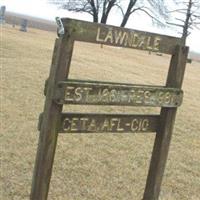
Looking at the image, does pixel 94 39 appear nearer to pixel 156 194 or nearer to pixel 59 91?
pixel 59 91

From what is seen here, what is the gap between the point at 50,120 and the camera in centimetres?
418

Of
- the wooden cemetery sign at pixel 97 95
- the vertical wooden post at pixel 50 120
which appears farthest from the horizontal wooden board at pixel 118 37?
the vertical wooden post at pixel 50 120

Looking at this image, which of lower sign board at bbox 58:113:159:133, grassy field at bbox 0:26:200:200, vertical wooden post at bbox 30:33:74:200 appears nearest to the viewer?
vertical wooden post at bbox 30:33:74:200

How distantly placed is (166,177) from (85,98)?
8.58ft

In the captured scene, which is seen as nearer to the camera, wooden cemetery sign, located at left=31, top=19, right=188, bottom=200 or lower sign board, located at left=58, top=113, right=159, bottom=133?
wooden cemetery sign, located at left=31, top=19, right=188, bottom=200

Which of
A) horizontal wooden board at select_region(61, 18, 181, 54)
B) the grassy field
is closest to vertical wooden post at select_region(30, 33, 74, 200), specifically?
horizontal wooden board at select_region(61, 18, 181, 54)

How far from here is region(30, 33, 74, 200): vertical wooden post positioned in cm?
404

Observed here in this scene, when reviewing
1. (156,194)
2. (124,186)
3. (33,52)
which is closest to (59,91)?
(156,194)

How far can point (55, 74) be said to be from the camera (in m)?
4.06

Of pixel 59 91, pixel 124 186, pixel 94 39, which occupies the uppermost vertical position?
pixel 94 39

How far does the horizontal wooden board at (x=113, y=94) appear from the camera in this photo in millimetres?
4098

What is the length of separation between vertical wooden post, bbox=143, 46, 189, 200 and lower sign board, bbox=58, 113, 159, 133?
10cm

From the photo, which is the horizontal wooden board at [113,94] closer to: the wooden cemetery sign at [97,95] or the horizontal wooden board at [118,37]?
the wooden cemetery sign at [97,95]

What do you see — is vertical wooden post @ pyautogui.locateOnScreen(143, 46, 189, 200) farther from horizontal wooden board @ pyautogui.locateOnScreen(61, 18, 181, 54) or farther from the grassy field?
the grassy field
